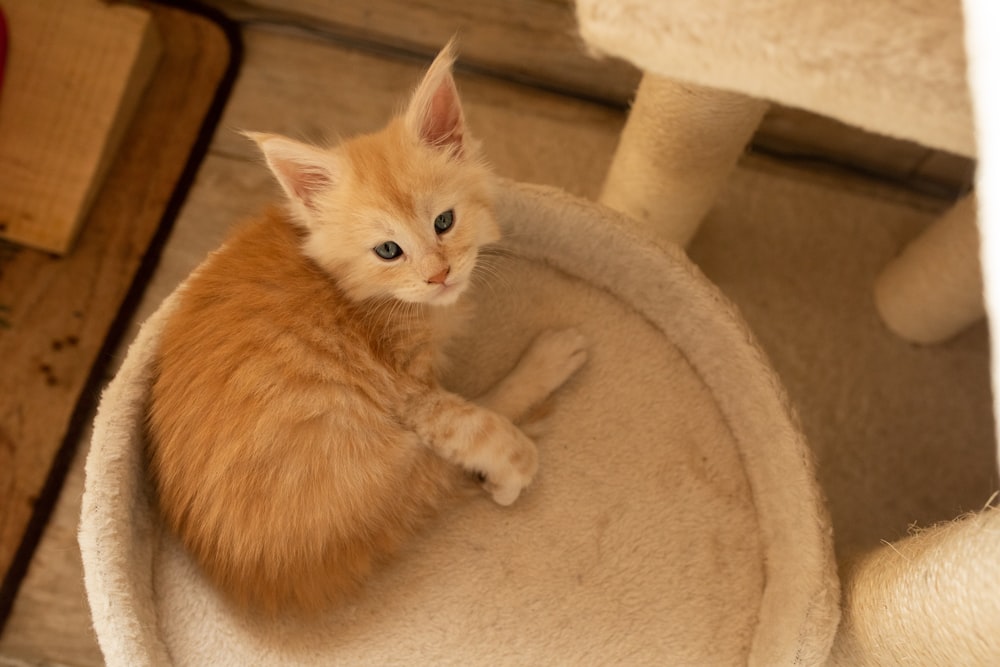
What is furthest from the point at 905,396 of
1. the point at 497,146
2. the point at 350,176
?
the point at 350,176

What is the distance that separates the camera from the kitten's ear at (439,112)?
999 mm

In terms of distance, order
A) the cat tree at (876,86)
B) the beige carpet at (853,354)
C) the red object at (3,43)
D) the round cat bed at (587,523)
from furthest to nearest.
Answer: the red object at (3,43)
the beige carpet at (853,354)
the round cat bed at (587,523)
the cat tree at (876,86)

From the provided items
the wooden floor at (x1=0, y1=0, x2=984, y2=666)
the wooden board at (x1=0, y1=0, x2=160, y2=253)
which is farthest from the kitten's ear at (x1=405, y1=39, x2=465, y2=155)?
the wooden board at (x1=0, y1=0, x2=160, y2=253)

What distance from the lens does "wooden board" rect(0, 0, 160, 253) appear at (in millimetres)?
1591

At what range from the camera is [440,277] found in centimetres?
104

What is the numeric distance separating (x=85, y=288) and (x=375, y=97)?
754mm

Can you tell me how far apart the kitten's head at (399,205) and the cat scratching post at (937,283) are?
87cm

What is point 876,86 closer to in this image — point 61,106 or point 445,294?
point 445,294

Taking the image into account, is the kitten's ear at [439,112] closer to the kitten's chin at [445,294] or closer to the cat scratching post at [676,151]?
the kitten's chin at [445,294]

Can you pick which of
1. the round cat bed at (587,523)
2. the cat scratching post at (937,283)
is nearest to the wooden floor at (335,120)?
the round cat bed at (587,523)

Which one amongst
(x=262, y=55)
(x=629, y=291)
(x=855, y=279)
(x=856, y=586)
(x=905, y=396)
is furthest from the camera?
(x=262, y=55)

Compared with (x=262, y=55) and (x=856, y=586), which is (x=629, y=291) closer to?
(x=856, y=586)

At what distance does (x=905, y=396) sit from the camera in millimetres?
1585

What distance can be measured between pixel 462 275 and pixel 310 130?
35.3 inches
